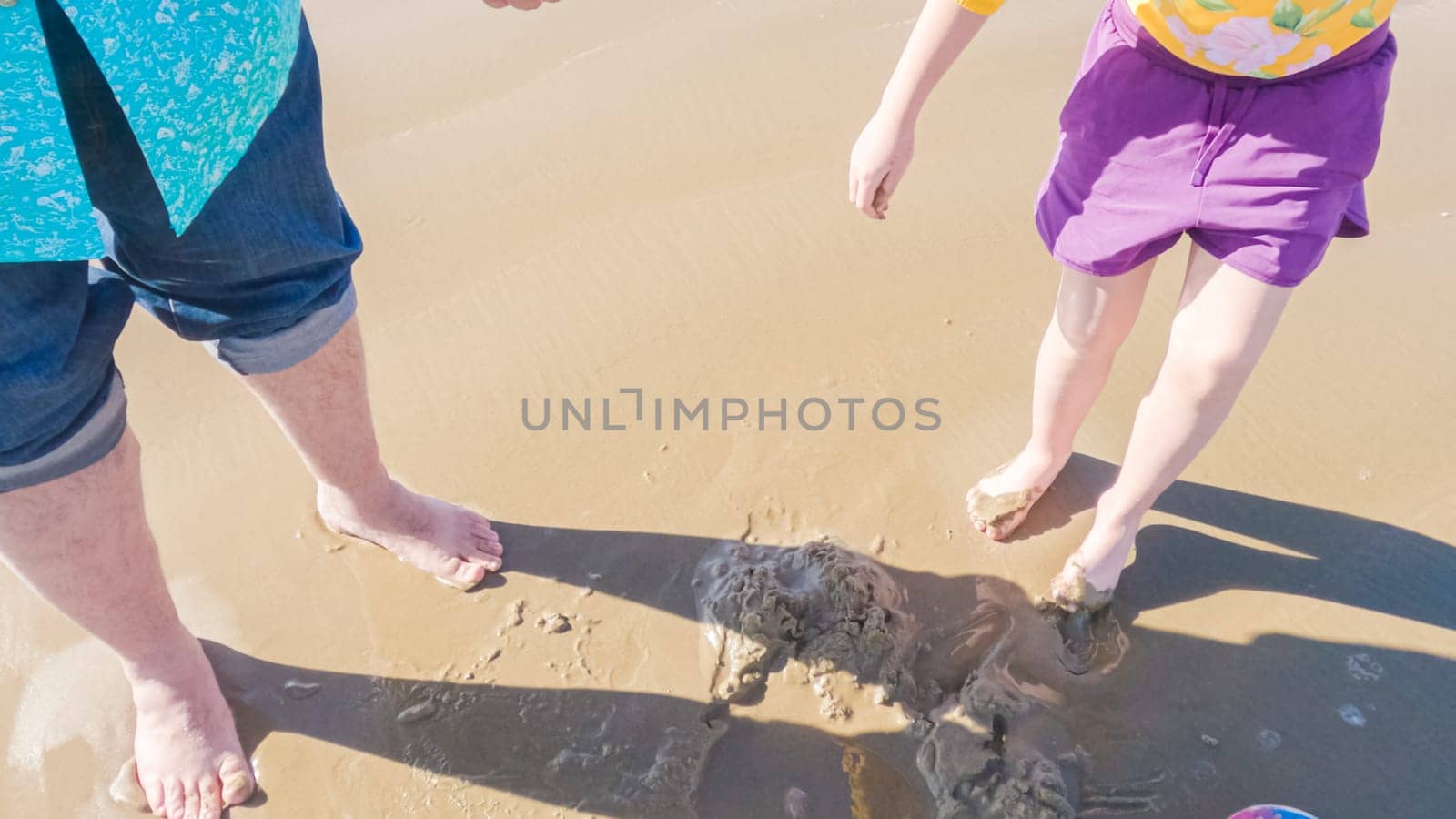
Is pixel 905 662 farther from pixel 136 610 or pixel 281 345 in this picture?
pixel 136 610

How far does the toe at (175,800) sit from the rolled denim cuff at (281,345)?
2.39 ft

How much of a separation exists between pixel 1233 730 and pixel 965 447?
0.74 m

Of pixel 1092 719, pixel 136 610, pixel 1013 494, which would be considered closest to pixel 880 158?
pixel 1013 494

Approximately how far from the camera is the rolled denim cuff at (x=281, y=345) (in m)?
1.46

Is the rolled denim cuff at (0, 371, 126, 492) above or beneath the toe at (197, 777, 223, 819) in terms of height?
above

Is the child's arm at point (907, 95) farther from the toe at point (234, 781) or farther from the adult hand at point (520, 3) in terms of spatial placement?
the toe at point (234, 781)

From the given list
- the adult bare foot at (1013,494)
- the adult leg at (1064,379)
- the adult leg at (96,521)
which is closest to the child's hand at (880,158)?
the adult leg at (1064,379)

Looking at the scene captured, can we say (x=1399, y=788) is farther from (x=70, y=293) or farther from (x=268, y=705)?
(x=70, y=293)

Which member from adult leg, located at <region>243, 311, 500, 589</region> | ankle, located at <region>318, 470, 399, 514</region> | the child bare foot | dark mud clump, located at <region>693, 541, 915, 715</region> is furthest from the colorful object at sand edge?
ankle, located at <region>318, 470, 399, 514</region>

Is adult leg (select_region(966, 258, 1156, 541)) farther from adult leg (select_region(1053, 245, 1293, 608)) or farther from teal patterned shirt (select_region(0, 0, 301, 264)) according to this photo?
teal patterned shirt (select_region(0, 0, 301, 264))

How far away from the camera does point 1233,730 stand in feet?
5.56

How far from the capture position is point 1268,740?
1.68m

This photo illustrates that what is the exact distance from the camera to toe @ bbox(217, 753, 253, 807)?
1.66 m

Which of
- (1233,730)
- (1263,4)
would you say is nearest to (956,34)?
(1263,4)
